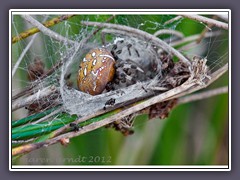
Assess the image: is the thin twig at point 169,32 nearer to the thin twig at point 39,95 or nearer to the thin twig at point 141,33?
the thin twig at point 141,33

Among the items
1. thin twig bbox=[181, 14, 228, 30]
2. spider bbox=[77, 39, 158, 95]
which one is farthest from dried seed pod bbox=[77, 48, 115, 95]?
thin twig bbox=[181, 14, 228, 30]

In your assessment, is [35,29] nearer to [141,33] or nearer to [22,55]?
[22,55]

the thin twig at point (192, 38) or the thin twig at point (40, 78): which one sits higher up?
the thin twig at point (192, 38)

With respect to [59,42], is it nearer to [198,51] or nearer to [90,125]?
[90,125]

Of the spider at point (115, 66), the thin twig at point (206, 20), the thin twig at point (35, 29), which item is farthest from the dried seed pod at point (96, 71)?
the thin twig at point (206, 20)

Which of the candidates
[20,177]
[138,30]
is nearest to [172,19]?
[138,30]
